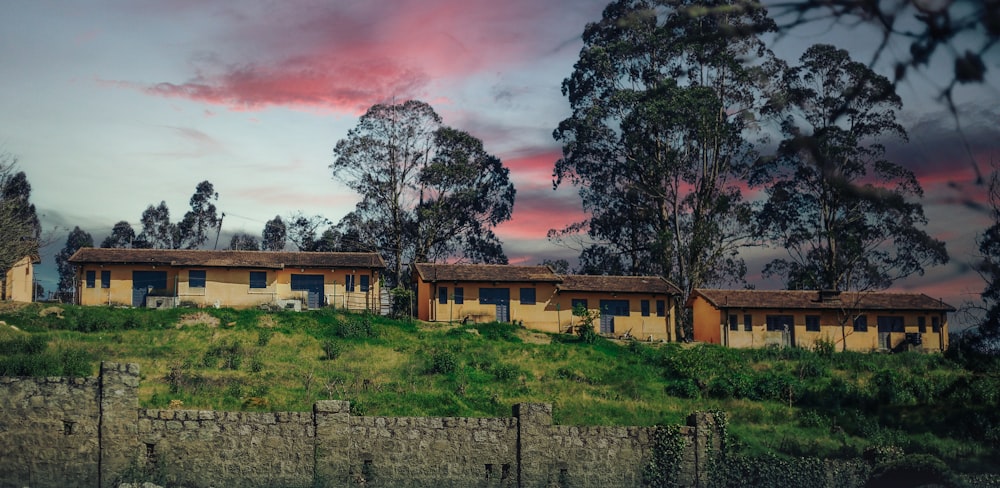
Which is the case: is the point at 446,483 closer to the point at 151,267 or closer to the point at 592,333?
the point at 592,333

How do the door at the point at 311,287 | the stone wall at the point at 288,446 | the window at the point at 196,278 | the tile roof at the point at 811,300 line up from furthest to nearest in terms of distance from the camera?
the door at the point at 311,287
the tile roof at the point at 811,300
the window at the point at 196,278
the stone wall at the point at 288,446

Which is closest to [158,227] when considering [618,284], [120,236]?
[120,236]

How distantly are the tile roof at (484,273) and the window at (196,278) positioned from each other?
12.1 meters

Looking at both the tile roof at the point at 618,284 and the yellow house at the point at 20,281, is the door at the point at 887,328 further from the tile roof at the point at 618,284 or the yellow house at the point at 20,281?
the yellow house at the point at 20,281

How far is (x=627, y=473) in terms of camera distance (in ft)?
Answer: 82.2

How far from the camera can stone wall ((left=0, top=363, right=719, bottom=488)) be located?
75.9ft

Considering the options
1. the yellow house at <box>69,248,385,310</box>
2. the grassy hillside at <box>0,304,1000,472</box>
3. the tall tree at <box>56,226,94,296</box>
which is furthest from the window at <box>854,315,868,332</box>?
the tall tree at <box>56,226,94,296</box>

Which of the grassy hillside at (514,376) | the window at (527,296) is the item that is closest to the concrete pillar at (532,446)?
the grassy hillside at (514,376)

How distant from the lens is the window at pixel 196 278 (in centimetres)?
5072

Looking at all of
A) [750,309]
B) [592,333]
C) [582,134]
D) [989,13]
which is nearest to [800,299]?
[750,309]

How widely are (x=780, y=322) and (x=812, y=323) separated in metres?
1.83

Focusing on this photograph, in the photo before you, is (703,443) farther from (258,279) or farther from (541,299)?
(258,279)

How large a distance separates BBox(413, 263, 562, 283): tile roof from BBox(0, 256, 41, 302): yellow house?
22.2 m

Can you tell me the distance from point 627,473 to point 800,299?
31326 millimetres
